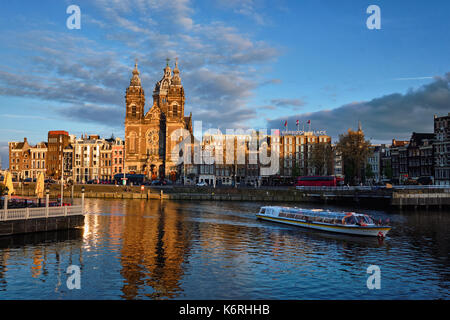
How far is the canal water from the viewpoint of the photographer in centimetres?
2458

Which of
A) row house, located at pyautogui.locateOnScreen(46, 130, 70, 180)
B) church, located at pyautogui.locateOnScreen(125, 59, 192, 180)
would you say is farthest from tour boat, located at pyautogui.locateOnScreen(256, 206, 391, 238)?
row house, located at pyautogui.locateOnScreen(46, 130, 70, 180)

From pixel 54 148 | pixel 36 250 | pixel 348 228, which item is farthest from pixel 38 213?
pixel 54 148

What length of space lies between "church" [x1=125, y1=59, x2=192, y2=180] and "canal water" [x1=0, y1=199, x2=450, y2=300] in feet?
317

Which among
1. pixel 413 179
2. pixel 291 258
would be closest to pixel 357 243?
pixel 291 258

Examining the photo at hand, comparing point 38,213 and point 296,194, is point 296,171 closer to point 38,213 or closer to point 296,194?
point 296,194

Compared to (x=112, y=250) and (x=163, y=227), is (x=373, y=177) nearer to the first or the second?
(x=163, y=227)

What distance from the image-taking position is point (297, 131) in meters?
165

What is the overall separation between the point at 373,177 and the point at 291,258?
147m

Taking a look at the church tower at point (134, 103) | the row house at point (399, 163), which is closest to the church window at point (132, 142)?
the church tower at point (134, 103)

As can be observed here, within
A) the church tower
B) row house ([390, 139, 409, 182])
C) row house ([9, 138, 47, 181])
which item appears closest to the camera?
row house ([390, 139, 409, 182])

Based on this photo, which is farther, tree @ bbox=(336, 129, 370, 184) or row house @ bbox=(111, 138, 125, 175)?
row house @ bbox=(111, 138, 125, 175)

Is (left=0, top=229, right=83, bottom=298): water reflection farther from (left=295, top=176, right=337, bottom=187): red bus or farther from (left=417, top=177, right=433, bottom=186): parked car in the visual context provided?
(left=417, top=177, right=433, bottom=186): parked car

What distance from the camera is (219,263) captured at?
31938 mm

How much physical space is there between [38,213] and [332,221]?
35284mm
